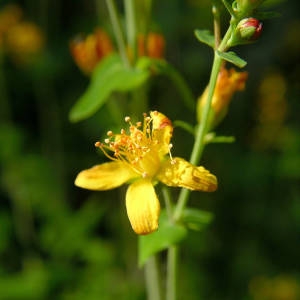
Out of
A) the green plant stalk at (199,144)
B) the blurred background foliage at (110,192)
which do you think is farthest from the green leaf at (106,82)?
the blurred background foliage at (110,192)

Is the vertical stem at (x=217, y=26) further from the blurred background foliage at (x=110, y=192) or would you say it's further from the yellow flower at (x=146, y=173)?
the blurred background foliage at (x=110, y=192)

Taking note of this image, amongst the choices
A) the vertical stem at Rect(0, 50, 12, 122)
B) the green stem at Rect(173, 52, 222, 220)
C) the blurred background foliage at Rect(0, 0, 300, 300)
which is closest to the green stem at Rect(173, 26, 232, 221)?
the green stem at Rect(173, 52, 222, 220)

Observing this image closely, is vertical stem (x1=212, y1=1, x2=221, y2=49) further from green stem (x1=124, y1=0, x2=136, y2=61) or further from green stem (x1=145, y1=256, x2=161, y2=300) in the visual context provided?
green stem (x1=145, y1=256, x2=161, y2=300)

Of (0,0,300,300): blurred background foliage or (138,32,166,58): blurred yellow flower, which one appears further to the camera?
(0,0,300,300): blurred background foliage

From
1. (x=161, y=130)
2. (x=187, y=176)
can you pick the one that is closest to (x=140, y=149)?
(x=161, y=130)

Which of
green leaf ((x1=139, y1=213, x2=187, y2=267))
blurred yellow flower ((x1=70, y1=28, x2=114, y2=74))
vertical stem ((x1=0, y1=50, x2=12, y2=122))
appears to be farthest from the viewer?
vertical stem ((x1=0, y1=50, x2=12, y2=122))

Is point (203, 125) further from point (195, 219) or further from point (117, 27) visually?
point (117, 27)

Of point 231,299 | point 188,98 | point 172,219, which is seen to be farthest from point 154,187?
point 231,299
